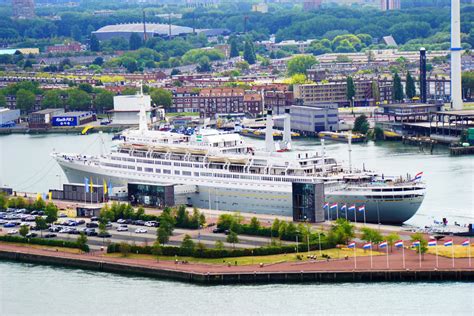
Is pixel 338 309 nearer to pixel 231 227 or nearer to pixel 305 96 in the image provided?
pixel 231 227

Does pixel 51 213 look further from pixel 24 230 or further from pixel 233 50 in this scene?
pixel 233 50

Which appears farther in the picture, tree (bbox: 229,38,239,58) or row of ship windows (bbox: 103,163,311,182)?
tree (bbox: 229,38,239,58)

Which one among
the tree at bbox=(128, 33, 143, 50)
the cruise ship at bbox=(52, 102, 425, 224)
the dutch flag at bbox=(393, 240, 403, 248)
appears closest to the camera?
the dutch flag at bbox=(393, 240, 403, 248)

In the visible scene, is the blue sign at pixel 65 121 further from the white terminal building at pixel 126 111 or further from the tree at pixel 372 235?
the tree at pixel 372 235

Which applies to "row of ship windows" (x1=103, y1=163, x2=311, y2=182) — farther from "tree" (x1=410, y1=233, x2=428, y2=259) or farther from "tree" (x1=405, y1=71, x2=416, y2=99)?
"tree" (x1=405, y1=71, x2=416, y2=99)

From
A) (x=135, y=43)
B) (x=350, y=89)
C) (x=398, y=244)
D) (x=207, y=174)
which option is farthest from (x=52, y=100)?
(x=398, y=244)

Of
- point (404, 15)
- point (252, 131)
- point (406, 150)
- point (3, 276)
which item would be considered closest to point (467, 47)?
point (404, 15)

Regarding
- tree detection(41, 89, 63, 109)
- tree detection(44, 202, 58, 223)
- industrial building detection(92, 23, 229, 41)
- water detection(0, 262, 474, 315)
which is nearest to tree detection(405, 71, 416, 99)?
tree detection(41, 89, 63, 109)
